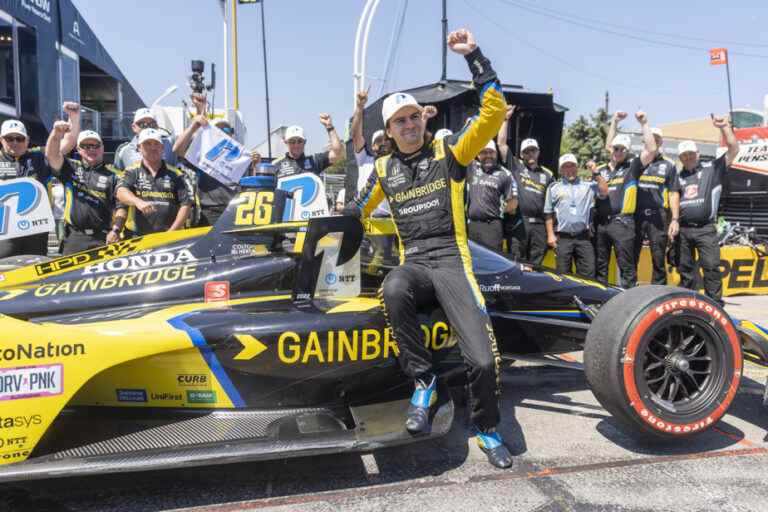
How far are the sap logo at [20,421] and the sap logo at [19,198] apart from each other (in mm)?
3259

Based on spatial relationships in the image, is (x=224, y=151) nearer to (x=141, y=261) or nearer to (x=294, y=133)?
(x=294, y=133)

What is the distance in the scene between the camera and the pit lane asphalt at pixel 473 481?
2.50m

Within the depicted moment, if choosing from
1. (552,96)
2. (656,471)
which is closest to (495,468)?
(656,471)

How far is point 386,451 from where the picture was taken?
10.1 ft

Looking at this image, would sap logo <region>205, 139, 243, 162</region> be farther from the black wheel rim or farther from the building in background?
the building in background

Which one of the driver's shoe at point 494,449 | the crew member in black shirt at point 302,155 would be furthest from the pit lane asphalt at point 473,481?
the crew member in black shirt at point 302,155

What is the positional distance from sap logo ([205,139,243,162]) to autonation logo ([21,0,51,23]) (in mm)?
10996

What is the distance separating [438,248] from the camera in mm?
3135

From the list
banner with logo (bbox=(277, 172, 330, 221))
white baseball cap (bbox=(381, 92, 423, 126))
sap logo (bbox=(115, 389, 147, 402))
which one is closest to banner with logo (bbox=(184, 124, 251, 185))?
banner with logo (bbox=(277, 172, 330, 221))

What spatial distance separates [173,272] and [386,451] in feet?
5.21

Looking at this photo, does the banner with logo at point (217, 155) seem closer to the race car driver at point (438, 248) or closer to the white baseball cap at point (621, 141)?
the race car driver at point (438, 248)

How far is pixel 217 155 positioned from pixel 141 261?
93.6 inches

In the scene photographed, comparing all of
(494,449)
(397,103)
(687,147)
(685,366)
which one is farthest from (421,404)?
(687,147)

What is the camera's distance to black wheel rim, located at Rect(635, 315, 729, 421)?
2.99 meters
